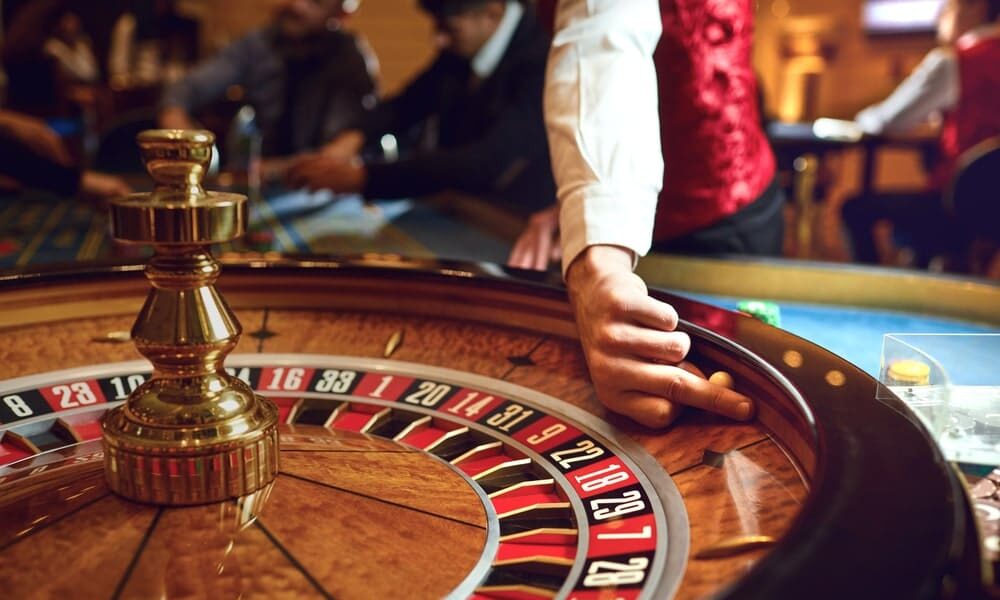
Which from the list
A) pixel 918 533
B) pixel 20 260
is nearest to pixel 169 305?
pixel 918 533

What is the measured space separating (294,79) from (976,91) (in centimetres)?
365

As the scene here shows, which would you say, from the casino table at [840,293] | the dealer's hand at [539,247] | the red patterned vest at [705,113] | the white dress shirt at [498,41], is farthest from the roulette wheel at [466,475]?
the white dress shirt at [498,41]

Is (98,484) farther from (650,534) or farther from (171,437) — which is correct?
(650,534)

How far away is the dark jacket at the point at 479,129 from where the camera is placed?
9.55 ft

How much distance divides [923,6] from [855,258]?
537 cm

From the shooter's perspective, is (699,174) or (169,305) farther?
(699,174)

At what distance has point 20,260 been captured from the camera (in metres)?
1.73

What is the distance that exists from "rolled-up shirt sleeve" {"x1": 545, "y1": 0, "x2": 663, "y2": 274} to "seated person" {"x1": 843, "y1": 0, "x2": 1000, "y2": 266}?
3.99m

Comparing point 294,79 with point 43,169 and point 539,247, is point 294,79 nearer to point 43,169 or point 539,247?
point 43,169

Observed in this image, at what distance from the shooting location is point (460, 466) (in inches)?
34.0

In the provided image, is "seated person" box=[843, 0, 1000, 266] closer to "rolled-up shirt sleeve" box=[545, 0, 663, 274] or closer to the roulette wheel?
"rolled-up shirt sleeve" box=[545, 0, 663, 274]

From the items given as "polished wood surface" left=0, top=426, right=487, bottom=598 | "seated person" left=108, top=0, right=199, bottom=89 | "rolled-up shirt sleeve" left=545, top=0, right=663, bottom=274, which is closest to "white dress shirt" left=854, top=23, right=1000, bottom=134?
"rolled-up shirt sleeve" left=545, top=0, right=663, bottom=274

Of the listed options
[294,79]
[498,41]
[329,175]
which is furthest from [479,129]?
[294,79]

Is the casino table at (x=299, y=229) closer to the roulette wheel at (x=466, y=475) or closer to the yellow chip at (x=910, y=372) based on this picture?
the roulette wheel at (x=466, y=475)
